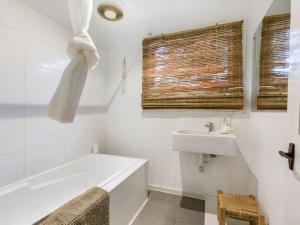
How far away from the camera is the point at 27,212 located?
1221 mm

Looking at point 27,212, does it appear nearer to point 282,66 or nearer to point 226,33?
point 282,66

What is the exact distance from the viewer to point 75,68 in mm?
967

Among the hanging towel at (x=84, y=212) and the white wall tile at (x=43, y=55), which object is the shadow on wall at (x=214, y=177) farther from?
the white wall tile at (x=43, y=55)

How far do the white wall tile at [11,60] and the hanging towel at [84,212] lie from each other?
1.21 m

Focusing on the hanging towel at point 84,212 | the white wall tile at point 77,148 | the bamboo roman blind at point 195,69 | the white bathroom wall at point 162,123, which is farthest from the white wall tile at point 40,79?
the hanging towel at point 84,212

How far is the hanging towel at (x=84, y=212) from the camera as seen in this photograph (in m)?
0.52

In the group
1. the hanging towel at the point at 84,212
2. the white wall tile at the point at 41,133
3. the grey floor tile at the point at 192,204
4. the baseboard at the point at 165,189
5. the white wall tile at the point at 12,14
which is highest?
the white wall tile at the point at 12,14

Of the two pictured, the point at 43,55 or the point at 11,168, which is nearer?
the point at 11,168

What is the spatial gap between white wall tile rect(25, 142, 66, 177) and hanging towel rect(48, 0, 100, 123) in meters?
0.86

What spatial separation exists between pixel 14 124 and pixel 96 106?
1062 mm

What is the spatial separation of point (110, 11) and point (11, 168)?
177 cm

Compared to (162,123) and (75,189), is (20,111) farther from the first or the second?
(162,123)

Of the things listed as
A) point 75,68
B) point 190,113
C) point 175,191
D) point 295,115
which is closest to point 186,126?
point 190,113

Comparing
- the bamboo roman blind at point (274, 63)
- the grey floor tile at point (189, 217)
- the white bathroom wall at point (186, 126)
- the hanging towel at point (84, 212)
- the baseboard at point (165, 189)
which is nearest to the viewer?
the hanging towel at point (84, 212)
